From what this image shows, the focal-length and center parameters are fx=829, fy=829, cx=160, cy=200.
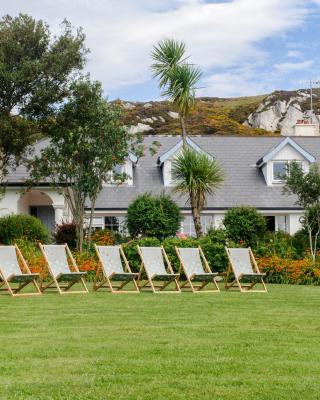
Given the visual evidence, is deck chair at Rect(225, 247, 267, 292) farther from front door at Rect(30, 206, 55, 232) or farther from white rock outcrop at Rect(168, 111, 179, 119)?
white rock outcrop at Rect(168, 111, 179, 119)

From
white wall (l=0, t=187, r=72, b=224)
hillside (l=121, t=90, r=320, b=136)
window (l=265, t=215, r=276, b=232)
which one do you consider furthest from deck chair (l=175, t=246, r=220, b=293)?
hillside (l=121, t=90, r=320, b=136)

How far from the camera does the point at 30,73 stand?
28.3 meters

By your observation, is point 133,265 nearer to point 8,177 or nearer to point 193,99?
point 193,99

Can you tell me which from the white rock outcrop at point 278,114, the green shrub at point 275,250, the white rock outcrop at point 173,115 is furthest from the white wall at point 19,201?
the white rock outcrop at point 278,114

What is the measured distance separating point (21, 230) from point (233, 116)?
77.8 m

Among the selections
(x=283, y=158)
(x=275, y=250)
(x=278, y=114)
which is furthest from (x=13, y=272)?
(x=278, y=114)

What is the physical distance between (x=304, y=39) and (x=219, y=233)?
26.8 ft

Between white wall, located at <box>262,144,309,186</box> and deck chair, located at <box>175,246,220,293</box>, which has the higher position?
white wall, located at <box>262,144,309,186</box>

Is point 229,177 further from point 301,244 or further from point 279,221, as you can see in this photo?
point 301,244

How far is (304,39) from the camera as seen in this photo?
27.6m

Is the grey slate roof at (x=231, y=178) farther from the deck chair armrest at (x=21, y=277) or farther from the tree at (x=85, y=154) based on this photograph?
the deck chair armrest at (x=21, y=277)

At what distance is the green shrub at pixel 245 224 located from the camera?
2738 cm

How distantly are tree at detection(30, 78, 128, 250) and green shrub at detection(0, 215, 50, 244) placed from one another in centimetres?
160

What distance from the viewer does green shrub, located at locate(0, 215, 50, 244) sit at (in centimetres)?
2836
